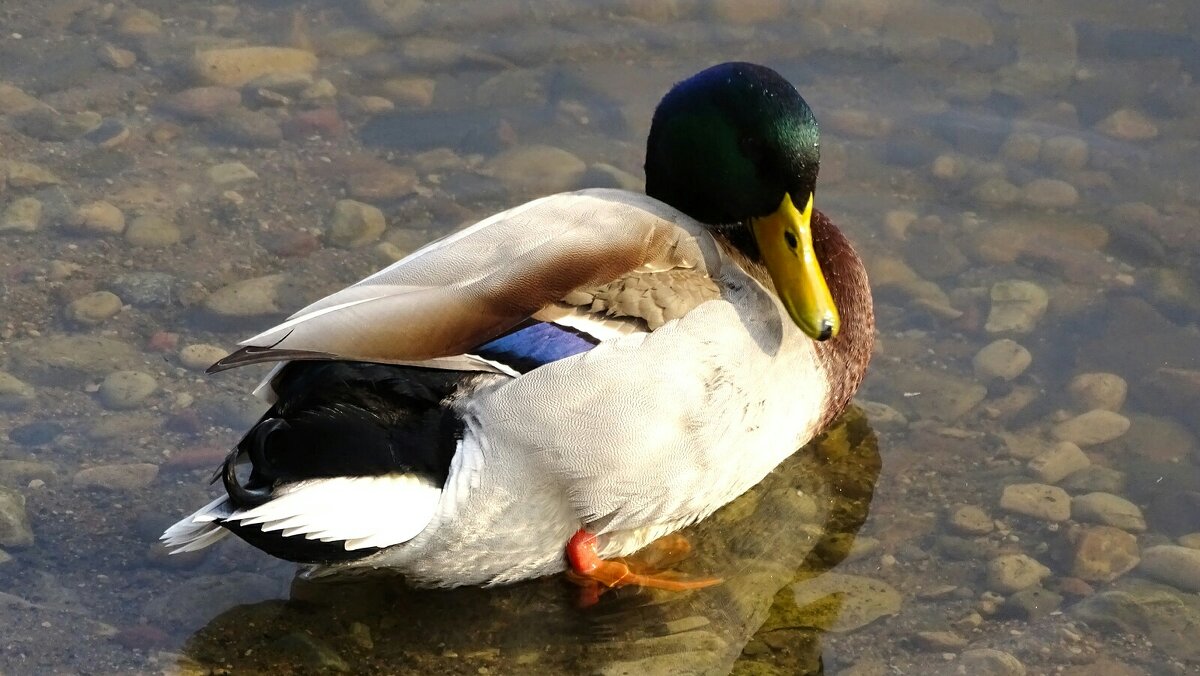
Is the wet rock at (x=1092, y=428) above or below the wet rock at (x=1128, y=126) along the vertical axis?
below

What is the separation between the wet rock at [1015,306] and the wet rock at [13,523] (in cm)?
304

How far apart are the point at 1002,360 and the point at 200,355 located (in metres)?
2.58

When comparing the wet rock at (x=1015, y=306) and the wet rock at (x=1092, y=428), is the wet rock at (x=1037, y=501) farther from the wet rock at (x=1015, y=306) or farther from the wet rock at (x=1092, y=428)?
the wet rock at (x=1015, y=306)

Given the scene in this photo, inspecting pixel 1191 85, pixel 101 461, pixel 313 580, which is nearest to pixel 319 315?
pixel 313 580

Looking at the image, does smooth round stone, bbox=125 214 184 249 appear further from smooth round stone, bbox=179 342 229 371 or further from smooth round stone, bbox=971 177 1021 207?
smooth round stone, bbox=971 177 1021 207

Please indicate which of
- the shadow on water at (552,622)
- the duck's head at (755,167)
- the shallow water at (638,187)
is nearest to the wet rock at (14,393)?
the shallow water at (638,187)

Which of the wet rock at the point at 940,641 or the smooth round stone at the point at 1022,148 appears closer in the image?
the wet rock at the point at 940,641

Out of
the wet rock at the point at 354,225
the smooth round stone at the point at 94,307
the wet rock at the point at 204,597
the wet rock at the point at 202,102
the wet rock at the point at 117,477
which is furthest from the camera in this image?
the wet rock at the point at 202,102

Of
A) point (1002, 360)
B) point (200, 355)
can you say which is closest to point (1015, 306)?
point (1002, 360)

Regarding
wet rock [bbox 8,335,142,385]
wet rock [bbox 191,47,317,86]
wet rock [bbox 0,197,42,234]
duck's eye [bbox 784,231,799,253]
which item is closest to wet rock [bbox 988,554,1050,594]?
duck's eye [bbox 784,231,799,253]

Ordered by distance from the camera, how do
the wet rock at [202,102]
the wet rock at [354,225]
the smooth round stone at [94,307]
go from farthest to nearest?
the wet rock at [202,102]
the wet rock at [354,225]
the smooth round stone at [94,307]

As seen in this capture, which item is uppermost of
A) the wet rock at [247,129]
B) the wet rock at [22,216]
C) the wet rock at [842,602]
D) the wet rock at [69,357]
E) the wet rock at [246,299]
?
the wet rock at [247,129]

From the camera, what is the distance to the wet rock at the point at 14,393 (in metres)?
4.44

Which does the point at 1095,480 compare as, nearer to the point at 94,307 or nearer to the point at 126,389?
the point at 126,389
